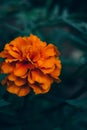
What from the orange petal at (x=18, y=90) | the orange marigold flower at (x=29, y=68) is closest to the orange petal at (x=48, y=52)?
the orange marigold flower at (x=29, y=68)

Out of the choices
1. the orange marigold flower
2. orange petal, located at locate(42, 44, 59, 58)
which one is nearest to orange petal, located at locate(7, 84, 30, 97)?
the orange marigold flower

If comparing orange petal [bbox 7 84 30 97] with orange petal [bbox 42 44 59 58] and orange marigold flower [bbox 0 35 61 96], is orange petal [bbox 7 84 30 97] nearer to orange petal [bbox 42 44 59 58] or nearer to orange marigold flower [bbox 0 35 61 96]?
orange marigold flower [bbox 0 35 61 96]

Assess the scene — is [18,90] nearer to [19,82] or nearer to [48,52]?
[19,82]

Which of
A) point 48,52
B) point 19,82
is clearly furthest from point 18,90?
point 48,52

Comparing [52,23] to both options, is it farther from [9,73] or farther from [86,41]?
[9,73]

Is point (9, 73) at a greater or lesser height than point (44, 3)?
lesser

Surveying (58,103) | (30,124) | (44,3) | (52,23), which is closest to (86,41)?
(52,23)

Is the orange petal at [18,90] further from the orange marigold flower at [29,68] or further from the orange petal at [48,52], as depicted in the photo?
the orange petal at [48,52]
